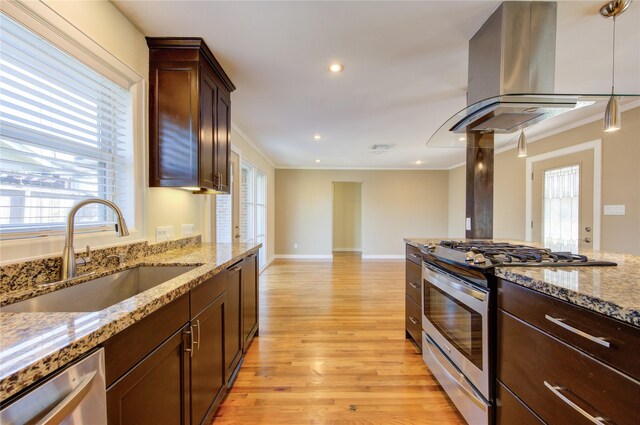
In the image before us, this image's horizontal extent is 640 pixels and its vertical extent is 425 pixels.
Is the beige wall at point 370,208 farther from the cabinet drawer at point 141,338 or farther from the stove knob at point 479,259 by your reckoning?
the cabinet drawer at point 141,338

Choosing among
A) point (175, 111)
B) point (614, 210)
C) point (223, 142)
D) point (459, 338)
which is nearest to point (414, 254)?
point (459, 338)

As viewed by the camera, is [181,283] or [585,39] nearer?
[181,283]

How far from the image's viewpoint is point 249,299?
2287mm

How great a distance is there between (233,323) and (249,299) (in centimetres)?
46

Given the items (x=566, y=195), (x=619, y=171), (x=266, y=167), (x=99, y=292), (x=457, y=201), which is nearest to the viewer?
(x=99, y=292)

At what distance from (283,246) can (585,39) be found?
20.7ft

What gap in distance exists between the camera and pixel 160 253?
191cm

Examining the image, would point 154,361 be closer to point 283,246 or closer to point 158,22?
point 158,22

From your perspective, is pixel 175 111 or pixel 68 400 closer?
pixel 68 400

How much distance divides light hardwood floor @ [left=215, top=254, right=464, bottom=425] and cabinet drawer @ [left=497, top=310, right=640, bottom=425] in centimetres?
73

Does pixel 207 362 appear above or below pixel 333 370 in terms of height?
above

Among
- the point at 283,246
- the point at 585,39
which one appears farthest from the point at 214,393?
the point at 283,246

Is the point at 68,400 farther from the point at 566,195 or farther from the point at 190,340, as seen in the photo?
the point at 566,195

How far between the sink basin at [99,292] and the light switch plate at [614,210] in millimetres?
4473
